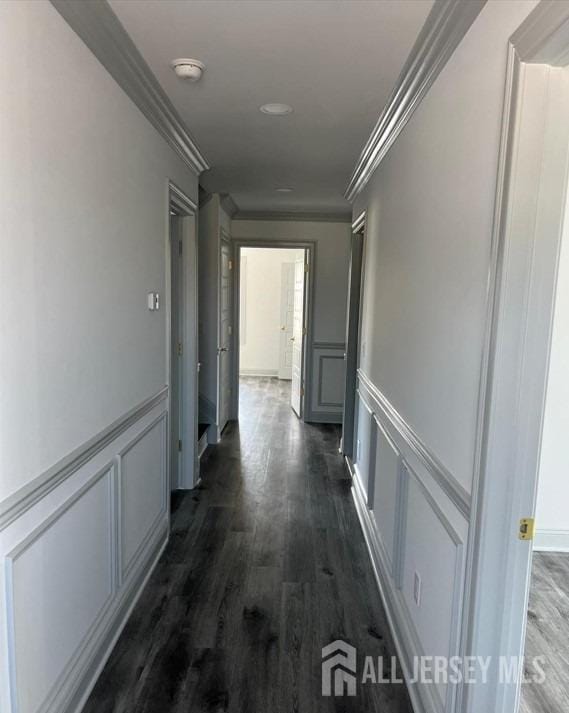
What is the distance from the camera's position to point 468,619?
1.47m

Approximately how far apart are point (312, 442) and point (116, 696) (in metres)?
3.59

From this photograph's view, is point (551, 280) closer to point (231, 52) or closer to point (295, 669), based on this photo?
point (231, 52)

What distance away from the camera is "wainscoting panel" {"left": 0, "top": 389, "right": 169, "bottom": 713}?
1432 millimetres

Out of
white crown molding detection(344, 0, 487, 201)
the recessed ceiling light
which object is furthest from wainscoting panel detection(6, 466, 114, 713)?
white crown molding detection(344, 0, 487, 201)

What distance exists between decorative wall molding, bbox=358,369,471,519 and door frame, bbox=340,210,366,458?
5.11 ft

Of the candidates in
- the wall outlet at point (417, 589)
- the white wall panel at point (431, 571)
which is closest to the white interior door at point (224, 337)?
the white wall panel at point (431, 571)

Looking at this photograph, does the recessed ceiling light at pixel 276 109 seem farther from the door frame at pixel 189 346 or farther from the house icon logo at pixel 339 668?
the house icon logo at pixel 339 668

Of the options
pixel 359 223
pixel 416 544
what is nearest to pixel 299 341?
pixel 359 223

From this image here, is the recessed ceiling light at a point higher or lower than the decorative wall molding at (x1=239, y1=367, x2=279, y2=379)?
higher

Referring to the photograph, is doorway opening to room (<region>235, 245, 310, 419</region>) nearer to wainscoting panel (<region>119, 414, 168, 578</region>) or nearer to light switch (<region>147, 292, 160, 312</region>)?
wainscoting panel (<region>119, 414, 168, 578</region>)

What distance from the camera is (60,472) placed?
1.67 meters

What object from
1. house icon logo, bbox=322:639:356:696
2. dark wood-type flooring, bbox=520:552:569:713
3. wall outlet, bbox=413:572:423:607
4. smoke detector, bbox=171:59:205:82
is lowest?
house icon logo, bbox=322:639:356:696

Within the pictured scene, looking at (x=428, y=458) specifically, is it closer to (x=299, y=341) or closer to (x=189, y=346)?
(x=189, y=346)
